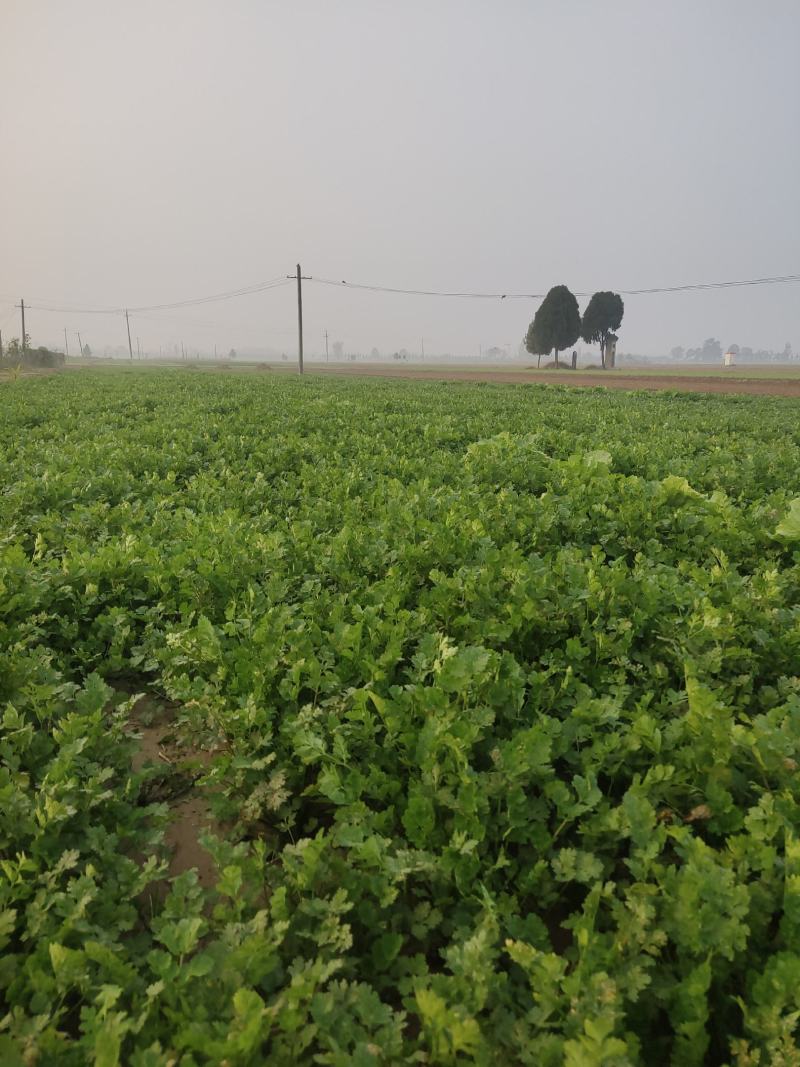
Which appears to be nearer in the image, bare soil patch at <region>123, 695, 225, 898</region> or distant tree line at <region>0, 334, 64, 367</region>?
bare soil patch at <region>123, 695, 225, 898</region>

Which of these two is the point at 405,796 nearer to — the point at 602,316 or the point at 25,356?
the point at 25,356

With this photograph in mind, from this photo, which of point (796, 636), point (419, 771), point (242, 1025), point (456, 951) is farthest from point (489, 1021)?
point (796, 636)

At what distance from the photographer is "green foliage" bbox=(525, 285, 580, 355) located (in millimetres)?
80688

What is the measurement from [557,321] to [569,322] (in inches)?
64.8

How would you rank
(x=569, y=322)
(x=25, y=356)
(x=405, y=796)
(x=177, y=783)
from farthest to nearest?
1. (x=569, y=322)
2. (x=25, y=356)
3. (x=177, y=783)
4. (x=405, y=796)

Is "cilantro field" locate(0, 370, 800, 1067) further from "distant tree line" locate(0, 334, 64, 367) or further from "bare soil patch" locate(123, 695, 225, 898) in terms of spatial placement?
"distant tree line" locate(0, 334, 64, 367)

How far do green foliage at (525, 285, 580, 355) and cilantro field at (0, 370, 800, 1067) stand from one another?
82947 mm

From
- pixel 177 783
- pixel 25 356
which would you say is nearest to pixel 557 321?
pixel 25 356

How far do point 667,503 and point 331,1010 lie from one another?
537 cm

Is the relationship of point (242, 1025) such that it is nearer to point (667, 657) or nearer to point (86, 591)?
point (667, 657)

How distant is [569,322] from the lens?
265 ft

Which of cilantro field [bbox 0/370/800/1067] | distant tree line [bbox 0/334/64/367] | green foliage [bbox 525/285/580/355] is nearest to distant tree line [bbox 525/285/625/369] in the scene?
green foliage [bbox 525/285/580/355]

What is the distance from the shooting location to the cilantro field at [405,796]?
5.46ft

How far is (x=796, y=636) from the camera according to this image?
10.8ft
